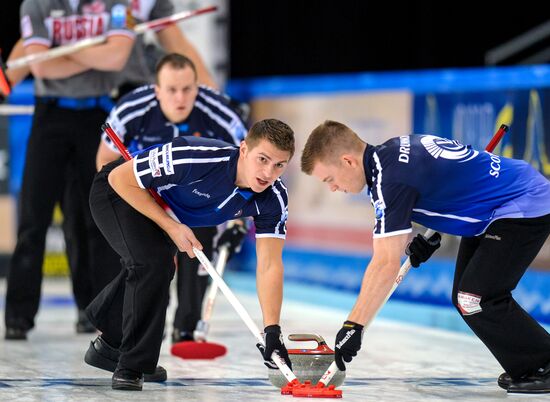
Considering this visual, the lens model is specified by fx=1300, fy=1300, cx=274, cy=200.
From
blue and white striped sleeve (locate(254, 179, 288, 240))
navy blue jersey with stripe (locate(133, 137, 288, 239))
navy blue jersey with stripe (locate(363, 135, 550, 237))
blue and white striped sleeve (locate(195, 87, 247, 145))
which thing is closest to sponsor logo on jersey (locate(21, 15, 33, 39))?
blue and white striped sleeve (locate(195, 87, 247, 145))

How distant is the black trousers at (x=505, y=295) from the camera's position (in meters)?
4.87

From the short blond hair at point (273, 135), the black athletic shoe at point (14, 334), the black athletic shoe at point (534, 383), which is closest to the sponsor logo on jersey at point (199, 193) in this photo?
the short blond hair at point (273, 135)

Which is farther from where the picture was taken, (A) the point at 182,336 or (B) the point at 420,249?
(A) the point at 182,336

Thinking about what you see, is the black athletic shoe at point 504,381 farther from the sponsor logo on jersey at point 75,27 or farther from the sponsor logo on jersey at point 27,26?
the sponsor logo on jersey at point 27,26

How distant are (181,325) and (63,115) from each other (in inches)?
49.3

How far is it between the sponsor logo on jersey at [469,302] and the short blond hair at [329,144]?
72 cm

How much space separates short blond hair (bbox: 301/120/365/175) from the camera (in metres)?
4.66

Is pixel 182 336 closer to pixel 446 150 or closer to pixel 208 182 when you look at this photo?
pixel 208 182

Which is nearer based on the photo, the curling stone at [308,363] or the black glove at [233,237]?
the curling stone at [308,363]

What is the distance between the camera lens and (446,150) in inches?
191

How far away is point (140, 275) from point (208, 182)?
435 millimetres

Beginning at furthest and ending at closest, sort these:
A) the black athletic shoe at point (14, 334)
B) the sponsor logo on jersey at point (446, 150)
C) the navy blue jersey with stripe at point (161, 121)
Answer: the black athletic shoe at point (14, 334)
the navy blue jersey with stripe at point (161, 121)
the sponsor logo on jersey at point (446, 150)

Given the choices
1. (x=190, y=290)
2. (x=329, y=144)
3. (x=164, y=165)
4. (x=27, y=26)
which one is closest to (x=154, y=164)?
(x=164, y=165)

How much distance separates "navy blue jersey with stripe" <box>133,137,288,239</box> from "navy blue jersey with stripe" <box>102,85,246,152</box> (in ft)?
3.67
